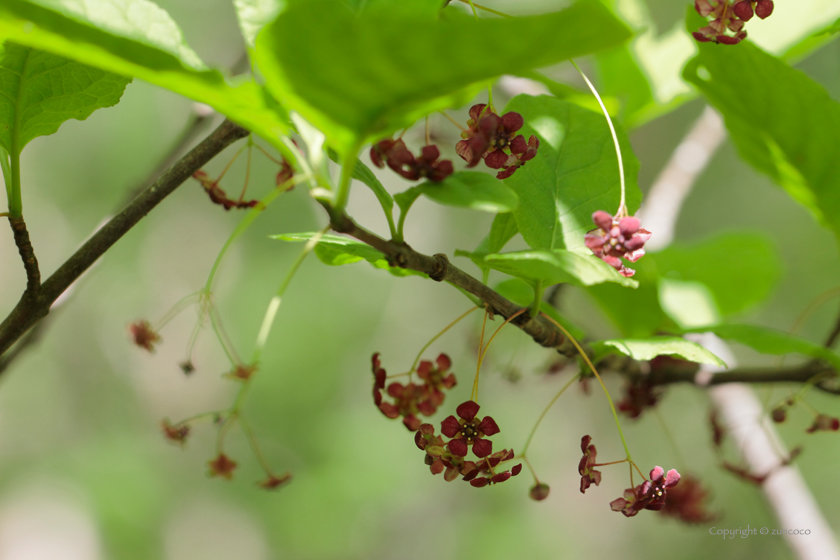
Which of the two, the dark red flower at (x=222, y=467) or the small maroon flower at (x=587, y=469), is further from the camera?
the dark red flower at (x=222, y=467)

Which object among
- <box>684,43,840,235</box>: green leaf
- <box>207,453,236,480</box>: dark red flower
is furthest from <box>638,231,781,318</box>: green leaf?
<box>207,453,236,480</box>: dark red flower

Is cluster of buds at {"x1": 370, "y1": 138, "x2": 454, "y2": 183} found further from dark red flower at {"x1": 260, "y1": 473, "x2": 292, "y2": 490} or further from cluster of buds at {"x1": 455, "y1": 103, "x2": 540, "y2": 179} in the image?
dark red flower at {"x1": 260, "y1": 473, "x2": 292, "y2": 490}

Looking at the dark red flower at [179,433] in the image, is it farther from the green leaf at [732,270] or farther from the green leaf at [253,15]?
the green leaf at [732,270]

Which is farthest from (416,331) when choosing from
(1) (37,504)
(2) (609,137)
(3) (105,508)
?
(2) (609,137)

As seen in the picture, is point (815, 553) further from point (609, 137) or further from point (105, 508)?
point (105, 508)

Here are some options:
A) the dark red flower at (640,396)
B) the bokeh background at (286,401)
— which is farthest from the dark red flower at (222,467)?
the bokeh background at (286,401)

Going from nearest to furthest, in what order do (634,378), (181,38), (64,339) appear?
(181,38), (634,378), (64,339)
